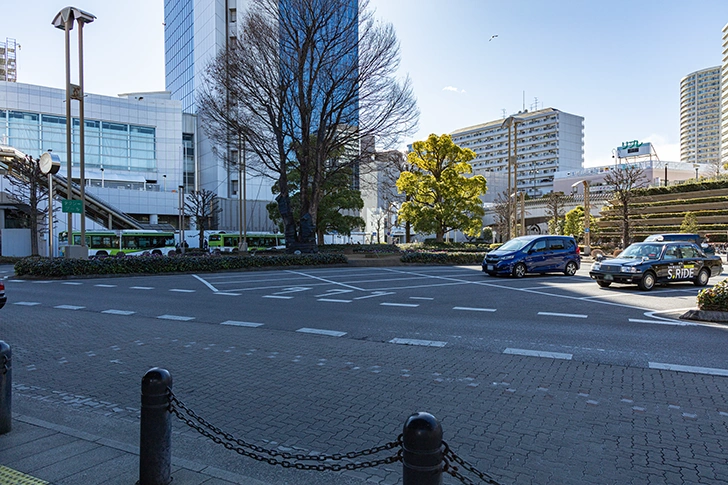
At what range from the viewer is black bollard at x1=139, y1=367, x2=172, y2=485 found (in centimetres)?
307

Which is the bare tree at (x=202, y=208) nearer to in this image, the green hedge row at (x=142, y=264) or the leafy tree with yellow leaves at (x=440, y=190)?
the leafy tree with yellow leaves at (x=440, y=190)

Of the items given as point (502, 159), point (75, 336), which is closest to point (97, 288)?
point (75, 336)

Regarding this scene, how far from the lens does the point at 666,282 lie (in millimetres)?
15188

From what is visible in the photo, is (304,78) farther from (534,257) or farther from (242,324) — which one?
(242,324)

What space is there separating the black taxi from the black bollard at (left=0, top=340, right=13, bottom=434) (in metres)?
14.9

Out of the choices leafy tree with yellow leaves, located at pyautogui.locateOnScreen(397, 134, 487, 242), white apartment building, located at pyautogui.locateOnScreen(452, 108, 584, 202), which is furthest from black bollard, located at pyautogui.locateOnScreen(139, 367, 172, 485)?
white apartment building, located at pyautogui.locateOnScreen(452, 108, 584, 202)

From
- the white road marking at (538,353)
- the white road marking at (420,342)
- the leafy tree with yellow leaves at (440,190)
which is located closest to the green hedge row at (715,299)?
the white road marking at (538,353)

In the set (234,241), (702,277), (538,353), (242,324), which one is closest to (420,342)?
(538,353)

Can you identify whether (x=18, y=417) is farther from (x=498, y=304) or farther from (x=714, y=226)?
(x=714, y=226)

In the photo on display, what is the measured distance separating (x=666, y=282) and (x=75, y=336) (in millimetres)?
15582

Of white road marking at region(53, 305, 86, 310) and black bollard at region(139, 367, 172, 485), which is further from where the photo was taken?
white road marking at region(53, 305, 86, 310)

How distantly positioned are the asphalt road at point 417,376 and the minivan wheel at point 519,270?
662cm

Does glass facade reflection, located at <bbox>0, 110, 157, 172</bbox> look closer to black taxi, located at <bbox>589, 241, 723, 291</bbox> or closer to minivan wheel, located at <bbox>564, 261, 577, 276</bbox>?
minivan wheel, located at <bbox>564, 261, 577, 276</bbox>

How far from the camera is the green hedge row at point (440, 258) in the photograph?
90.5 feet
